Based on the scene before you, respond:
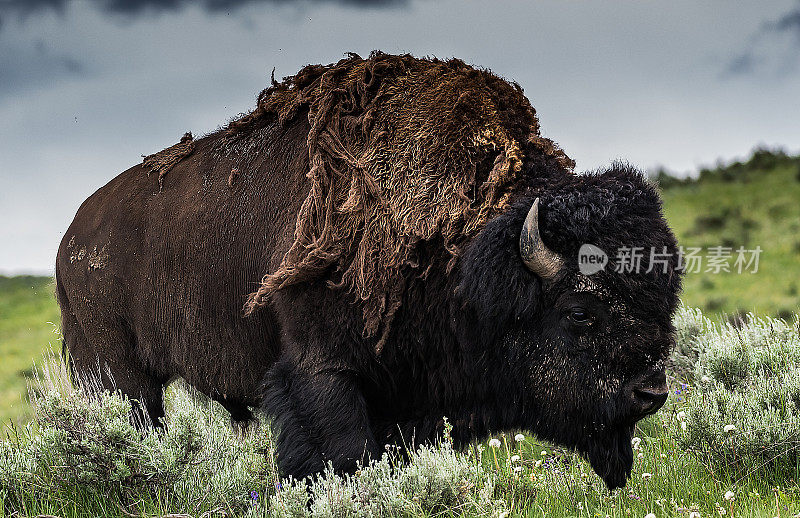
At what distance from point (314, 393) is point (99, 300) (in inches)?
83.6

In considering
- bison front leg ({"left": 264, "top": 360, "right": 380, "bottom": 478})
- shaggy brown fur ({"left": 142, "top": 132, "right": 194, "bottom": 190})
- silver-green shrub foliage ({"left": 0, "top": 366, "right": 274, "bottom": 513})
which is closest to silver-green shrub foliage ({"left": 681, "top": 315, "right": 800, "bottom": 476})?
bison front leg ({"left": 264, "top": 360, "right": 380, "bottom": 478})

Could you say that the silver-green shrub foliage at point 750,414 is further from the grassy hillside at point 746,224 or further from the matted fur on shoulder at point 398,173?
the grassy hillside at point 746,224

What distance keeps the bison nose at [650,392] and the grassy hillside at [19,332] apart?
13.1m

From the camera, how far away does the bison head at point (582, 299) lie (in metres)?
3.86

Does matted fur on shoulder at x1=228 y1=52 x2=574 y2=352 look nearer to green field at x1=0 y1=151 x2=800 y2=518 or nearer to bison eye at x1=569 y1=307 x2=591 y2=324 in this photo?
bison eye at x1=569 y1=307 x2=591 y2=324

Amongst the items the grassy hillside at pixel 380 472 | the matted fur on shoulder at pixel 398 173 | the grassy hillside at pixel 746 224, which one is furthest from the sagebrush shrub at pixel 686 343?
the grassy hillside at pixel 746 224

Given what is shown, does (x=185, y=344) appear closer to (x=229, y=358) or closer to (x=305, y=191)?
(x=229, y=358)

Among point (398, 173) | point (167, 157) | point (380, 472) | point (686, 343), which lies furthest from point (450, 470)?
point (686, 343)

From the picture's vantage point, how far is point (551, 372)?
4.08m

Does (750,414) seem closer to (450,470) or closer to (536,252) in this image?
(536,252)

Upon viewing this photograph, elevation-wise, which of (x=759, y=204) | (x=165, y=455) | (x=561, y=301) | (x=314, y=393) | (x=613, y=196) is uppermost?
(x=759, y=204)

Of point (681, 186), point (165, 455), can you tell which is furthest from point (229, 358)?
point (681, 186)

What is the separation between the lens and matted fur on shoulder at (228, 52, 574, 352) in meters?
4.21

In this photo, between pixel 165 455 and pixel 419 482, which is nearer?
pixel 419 482
